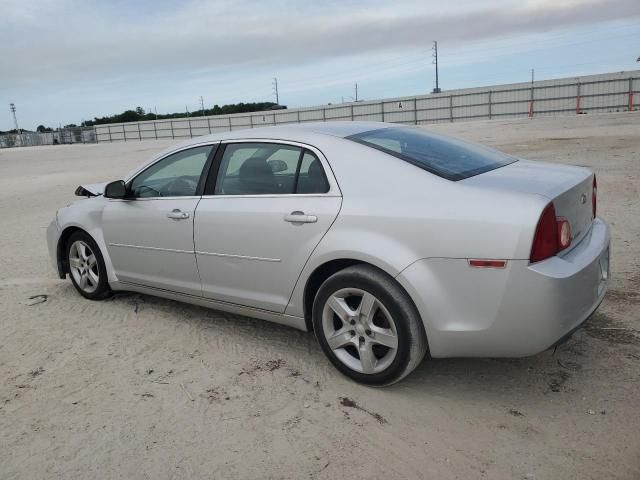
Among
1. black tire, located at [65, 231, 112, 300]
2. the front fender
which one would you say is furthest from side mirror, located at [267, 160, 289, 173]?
black tire, located at [65, 231, 112, 300]

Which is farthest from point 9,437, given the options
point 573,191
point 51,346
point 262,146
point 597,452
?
point 573,191

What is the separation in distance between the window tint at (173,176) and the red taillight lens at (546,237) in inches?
94.6

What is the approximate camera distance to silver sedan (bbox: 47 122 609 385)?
279cm

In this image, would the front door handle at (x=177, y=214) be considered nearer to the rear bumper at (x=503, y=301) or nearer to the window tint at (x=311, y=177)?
the window tint at (x=311, y=177)

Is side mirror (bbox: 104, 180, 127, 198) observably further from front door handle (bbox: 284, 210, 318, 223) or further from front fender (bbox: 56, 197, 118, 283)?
front door handle (bbox: 284, 210, 318, 223)

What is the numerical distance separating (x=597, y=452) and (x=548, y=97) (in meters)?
43.9

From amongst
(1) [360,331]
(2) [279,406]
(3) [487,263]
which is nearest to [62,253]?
(2) [279,406]

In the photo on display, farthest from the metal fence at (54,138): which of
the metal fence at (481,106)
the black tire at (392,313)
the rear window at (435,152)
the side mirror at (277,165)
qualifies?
the black tire at (392,313)

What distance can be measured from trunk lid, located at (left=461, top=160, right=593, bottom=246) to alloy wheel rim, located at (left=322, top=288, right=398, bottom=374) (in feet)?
2.85

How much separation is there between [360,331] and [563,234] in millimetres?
1203

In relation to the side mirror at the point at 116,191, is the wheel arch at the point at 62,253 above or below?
below

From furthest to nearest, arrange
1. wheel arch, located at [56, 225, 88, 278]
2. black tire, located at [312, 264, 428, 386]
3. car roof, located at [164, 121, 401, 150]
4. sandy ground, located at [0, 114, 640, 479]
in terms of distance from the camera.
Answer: wheel arch, located at [56, 225, 88, 278], car roof, located at [164, 121, 401, 150], black tire, located at [312, 264, 428, 386], sandy ground, located at [0, 114, 640, 479]

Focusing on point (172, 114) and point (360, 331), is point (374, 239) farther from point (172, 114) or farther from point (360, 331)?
point (172, 114)

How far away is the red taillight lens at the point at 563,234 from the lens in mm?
2842
